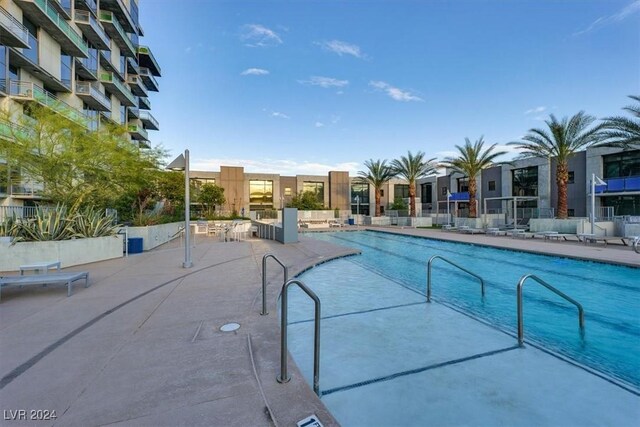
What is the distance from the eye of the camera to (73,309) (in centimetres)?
499

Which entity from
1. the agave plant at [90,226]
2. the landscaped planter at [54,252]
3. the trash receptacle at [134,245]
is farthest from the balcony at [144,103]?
the landscaped planter at [54,252]

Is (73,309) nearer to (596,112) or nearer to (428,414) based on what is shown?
(428,414)

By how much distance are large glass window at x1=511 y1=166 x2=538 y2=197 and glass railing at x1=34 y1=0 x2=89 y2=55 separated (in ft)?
143

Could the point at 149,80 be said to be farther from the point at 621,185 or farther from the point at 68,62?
the point at 621,185

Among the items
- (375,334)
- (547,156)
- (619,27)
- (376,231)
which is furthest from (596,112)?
(375,334)

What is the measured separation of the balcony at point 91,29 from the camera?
941 inches

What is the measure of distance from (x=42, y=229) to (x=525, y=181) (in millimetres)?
40025

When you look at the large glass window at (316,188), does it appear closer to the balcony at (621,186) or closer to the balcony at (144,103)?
the balcony at (144,103)

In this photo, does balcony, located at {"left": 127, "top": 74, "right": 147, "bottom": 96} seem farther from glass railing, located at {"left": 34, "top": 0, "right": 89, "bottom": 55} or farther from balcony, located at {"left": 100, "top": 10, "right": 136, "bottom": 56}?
glass railing, located at {"left": 34, "top": 0, "right": 89, "bottom": 55}

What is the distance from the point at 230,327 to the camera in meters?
4.21

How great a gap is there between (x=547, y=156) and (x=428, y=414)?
25036 millimetres

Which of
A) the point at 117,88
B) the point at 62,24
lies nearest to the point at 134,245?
the point at 62,24

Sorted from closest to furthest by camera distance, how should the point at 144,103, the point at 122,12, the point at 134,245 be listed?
the point at 134,245
the point at 122,12
the point at 144,103

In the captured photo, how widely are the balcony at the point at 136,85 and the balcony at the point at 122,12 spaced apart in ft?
15.6
